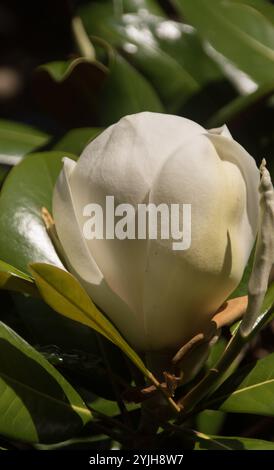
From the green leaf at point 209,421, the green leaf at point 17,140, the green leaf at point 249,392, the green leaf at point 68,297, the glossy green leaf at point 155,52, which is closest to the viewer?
the green leaf at point 68,297

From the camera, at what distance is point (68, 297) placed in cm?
70

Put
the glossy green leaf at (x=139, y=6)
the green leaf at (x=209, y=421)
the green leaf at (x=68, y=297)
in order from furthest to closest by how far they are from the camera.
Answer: the glossy green leaf at (x=139, y=6) → the green leaf at (x=209, y=421) → the green leaf at (x=68, y=297)

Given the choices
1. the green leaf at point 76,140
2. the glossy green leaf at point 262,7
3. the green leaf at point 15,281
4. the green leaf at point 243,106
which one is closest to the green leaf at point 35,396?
the green leaf at point 15,281

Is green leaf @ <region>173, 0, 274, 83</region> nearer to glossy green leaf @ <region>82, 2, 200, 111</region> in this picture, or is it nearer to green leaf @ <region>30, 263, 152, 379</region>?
glossy green leaf @ <region>82, 2, 200, 111</region>

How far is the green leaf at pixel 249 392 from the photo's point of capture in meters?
0.81

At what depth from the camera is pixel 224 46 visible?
121cm

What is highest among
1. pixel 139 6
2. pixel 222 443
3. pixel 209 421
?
pixel 139 6

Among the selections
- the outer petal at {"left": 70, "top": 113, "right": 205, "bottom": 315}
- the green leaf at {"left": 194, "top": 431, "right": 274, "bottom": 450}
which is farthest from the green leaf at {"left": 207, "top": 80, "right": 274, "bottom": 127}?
the green leaf at {"left": 194, "top": 431, "right": 274, "bottom": 450}

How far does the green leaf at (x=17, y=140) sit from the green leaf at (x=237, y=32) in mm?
270

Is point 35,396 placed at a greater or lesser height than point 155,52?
lesser

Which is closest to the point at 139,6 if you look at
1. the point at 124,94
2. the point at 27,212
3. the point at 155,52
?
the point at 155,52

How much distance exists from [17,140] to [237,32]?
0.35m

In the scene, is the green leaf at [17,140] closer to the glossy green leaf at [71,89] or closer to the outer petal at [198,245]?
the glossy green leaf at [71,89]

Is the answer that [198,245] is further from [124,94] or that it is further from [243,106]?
[124,94]
